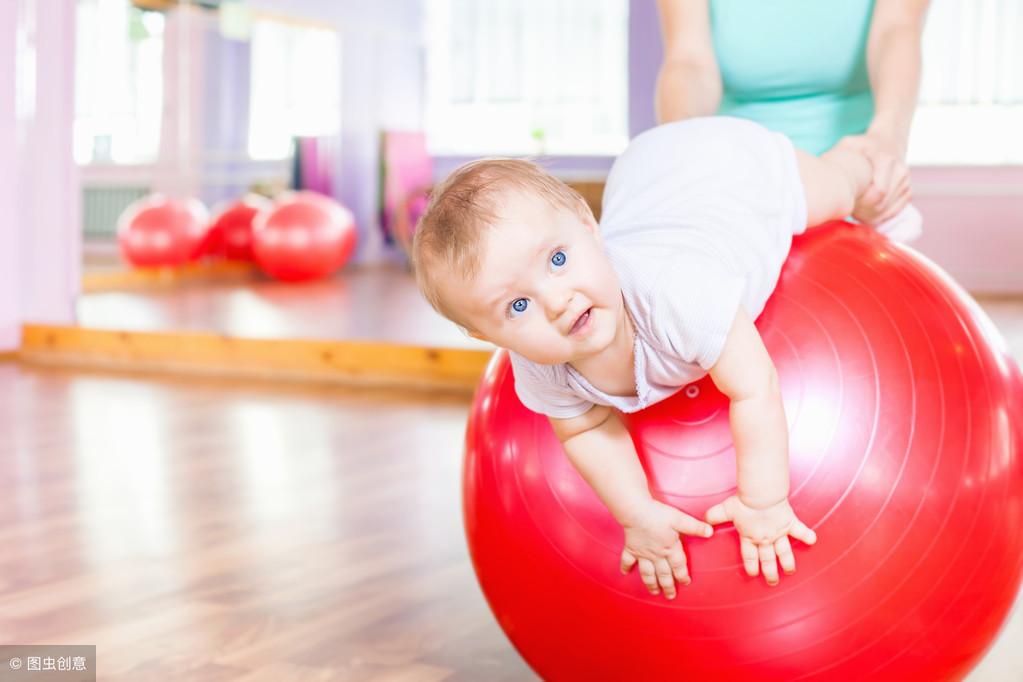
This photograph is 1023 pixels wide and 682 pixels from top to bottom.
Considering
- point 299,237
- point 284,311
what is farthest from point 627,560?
point 299,237

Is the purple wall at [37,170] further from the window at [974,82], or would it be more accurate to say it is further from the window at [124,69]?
the window at [974,82]

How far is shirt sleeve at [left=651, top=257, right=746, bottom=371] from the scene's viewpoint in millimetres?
1179

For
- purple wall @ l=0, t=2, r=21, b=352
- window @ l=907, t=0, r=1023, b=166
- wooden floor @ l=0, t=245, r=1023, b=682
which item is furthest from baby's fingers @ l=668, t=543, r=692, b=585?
window @ l=907, t=0, r=1023, b=166

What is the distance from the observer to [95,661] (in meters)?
1.62

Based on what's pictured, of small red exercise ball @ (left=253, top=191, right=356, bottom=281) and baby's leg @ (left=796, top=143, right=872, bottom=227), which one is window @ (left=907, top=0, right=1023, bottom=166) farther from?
baby's leg @ (left=796, top=143, right=872, bottom=227)

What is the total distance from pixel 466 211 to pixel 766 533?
1.38 feet

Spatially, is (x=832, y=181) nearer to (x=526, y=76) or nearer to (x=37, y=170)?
(x=37, y=170)

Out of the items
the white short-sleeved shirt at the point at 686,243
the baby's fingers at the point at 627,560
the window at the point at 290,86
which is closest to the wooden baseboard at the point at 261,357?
the white short-sleeved shirt at the point at 686,243

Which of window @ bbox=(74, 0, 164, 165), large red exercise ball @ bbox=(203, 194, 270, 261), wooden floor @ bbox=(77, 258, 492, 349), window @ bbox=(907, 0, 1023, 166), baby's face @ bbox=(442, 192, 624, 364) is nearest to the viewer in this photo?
baby's face @ bbox=(442, 192, 624, 364)

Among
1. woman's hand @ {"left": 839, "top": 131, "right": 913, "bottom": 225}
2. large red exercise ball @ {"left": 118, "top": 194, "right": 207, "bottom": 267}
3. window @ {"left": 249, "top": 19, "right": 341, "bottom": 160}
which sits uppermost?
window @ {"left": 249, "top": 19, "right": 341, "bottom": 160}

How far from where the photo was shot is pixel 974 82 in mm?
7168

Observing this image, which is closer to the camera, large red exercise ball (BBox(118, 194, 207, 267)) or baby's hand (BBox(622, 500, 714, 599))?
baby's hand (BBox(622, 500, 714, 599))

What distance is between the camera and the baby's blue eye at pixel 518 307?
43.4 inches

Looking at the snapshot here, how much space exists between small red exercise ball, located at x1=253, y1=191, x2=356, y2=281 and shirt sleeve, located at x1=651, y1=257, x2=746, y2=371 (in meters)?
5.47
